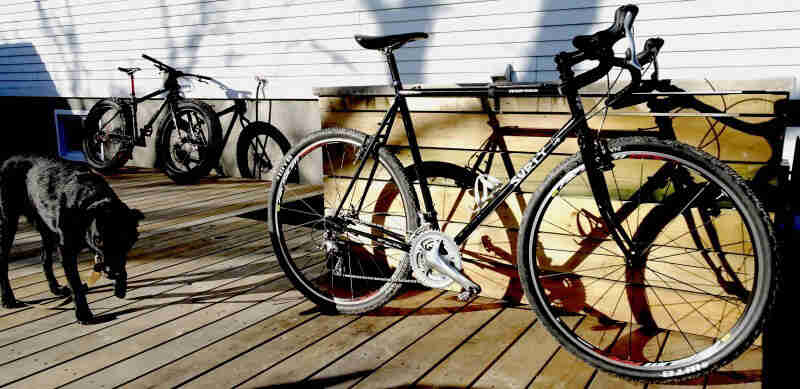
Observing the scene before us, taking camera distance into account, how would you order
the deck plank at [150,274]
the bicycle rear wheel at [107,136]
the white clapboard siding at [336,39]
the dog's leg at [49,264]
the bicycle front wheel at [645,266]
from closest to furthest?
the bicycle front wheel at [645,266], the deck plank at [150,274], the dog's leg at [49,264], the white clapboard siding at [336,39], the bicycle rear wheel at [107,136]

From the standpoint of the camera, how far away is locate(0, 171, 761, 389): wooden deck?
5.98 ft

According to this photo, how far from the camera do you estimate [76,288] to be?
229cm

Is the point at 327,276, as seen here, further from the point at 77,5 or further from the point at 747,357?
the point at 77,5

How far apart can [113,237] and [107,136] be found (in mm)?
4822

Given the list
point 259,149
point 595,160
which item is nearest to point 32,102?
point 259,149

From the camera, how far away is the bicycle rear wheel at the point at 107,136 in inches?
249

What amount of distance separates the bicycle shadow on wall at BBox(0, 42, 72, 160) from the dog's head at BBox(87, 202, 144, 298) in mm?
6029

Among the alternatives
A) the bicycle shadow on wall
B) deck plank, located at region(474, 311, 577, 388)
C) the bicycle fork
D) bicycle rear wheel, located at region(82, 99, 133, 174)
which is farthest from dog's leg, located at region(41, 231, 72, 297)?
the bicycle shadow on wall

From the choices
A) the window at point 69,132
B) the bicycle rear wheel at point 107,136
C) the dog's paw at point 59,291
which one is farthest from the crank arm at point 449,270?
the window at point 69,132

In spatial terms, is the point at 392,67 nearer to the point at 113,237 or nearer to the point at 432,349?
the point at 432,349

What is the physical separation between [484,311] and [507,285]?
0.54 ft

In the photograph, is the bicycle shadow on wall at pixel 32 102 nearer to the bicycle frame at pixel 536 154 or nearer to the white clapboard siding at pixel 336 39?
the white clapboard siding at pixel 336 39

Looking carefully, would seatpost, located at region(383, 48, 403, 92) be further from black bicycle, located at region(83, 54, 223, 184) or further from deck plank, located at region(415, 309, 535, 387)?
black bicycle, located at region(83, 54, 223, 184)

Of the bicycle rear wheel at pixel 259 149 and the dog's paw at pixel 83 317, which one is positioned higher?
the bicycle rear wheel at pixel 259 149
